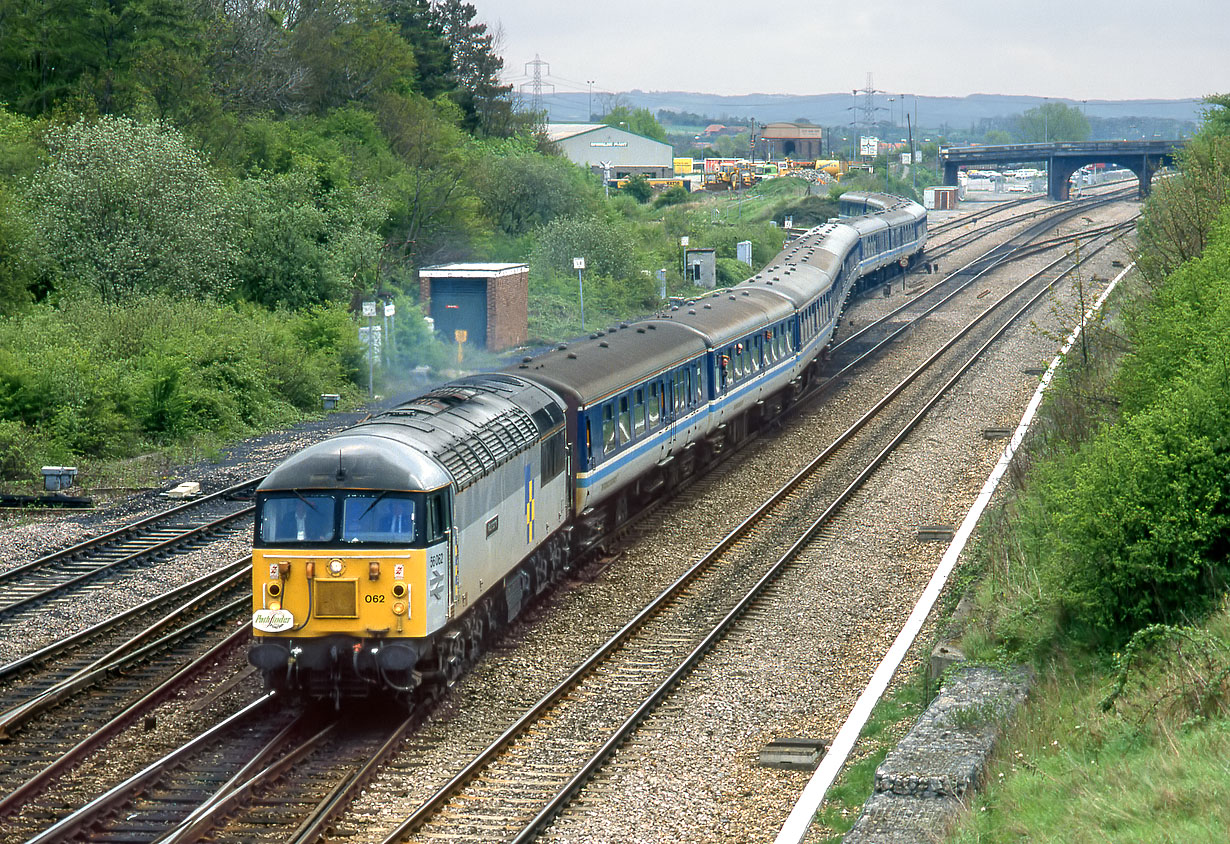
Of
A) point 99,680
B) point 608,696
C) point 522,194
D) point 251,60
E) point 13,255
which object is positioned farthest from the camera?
point 522,194

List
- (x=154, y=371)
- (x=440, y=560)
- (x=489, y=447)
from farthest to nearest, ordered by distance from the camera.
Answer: (x=154, y=371) < (x=489, y=447) < (x=440, y=560)

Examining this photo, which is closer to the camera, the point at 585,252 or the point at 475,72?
the point at 585,252

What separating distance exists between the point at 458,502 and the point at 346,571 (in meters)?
1.47

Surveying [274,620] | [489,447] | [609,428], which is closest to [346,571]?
[274,620]

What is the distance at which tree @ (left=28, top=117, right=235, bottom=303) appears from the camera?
113 ft

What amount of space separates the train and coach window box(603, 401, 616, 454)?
4cm

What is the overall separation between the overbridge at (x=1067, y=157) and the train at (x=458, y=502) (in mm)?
84867

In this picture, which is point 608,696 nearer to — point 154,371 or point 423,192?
point 154,371

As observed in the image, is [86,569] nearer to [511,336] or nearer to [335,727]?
[335,727]

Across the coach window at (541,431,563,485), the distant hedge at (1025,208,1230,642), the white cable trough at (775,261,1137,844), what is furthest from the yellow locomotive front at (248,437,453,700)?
the distant hedge at (1025,208,1230,642)

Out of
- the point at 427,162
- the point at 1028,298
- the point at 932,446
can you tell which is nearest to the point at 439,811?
the point at 932,446

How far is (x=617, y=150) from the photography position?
404 feet

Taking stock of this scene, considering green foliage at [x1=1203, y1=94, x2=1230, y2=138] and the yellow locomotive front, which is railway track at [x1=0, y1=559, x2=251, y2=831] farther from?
green foliage at [x1=1203, y1=94, x2=1230, y2=138]

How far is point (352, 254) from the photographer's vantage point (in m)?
42.5
